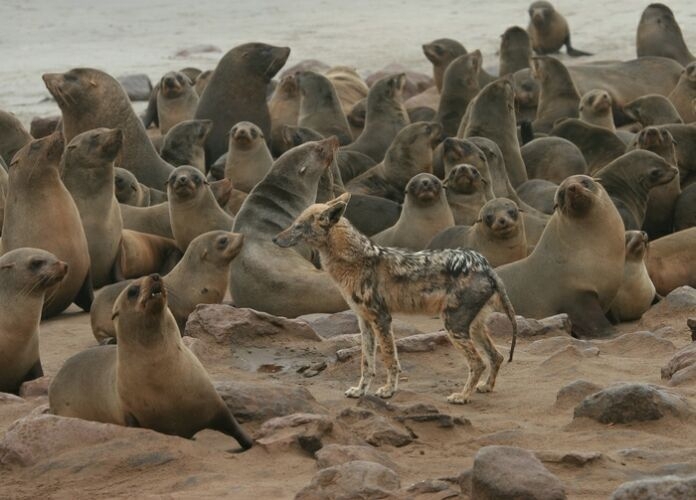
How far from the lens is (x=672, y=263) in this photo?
9961 millimetres

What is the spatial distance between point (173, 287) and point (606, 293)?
2412 millimetres

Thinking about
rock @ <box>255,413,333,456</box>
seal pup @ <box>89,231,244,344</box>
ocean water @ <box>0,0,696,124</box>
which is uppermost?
rock @ <box>255,413,333,456</box>

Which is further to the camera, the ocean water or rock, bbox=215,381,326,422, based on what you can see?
the ocean water

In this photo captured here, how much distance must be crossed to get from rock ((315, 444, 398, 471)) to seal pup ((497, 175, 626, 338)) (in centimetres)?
372

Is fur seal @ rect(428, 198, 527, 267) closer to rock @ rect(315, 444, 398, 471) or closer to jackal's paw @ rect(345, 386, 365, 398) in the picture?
jackal's paw @ rect(345, 386, 365, 398)

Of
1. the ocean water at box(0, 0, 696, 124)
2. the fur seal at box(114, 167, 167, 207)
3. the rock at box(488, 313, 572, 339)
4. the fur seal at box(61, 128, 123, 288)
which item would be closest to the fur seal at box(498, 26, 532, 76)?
the ocean water at box(0, 0, 696, 124)

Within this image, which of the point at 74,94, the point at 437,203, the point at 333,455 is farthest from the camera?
the point at 74,94

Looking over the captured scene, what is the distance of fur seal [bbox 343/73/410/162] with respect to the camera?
13953 mm

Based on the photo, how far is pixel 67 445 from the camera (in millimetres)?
5566

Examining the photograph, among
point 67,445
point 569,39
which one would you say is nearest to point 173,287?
point 67,445

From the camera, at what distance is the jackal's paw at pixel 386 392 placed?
620 centimetres

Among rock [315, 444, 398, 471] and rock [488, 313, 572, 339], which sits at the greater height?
rock [315, 444, 398, 471]

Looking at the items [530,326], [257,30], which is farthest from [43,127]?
A: [257,30]

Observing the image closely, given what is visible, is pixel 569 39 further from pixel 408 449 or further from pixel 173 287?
pixel 408 449
